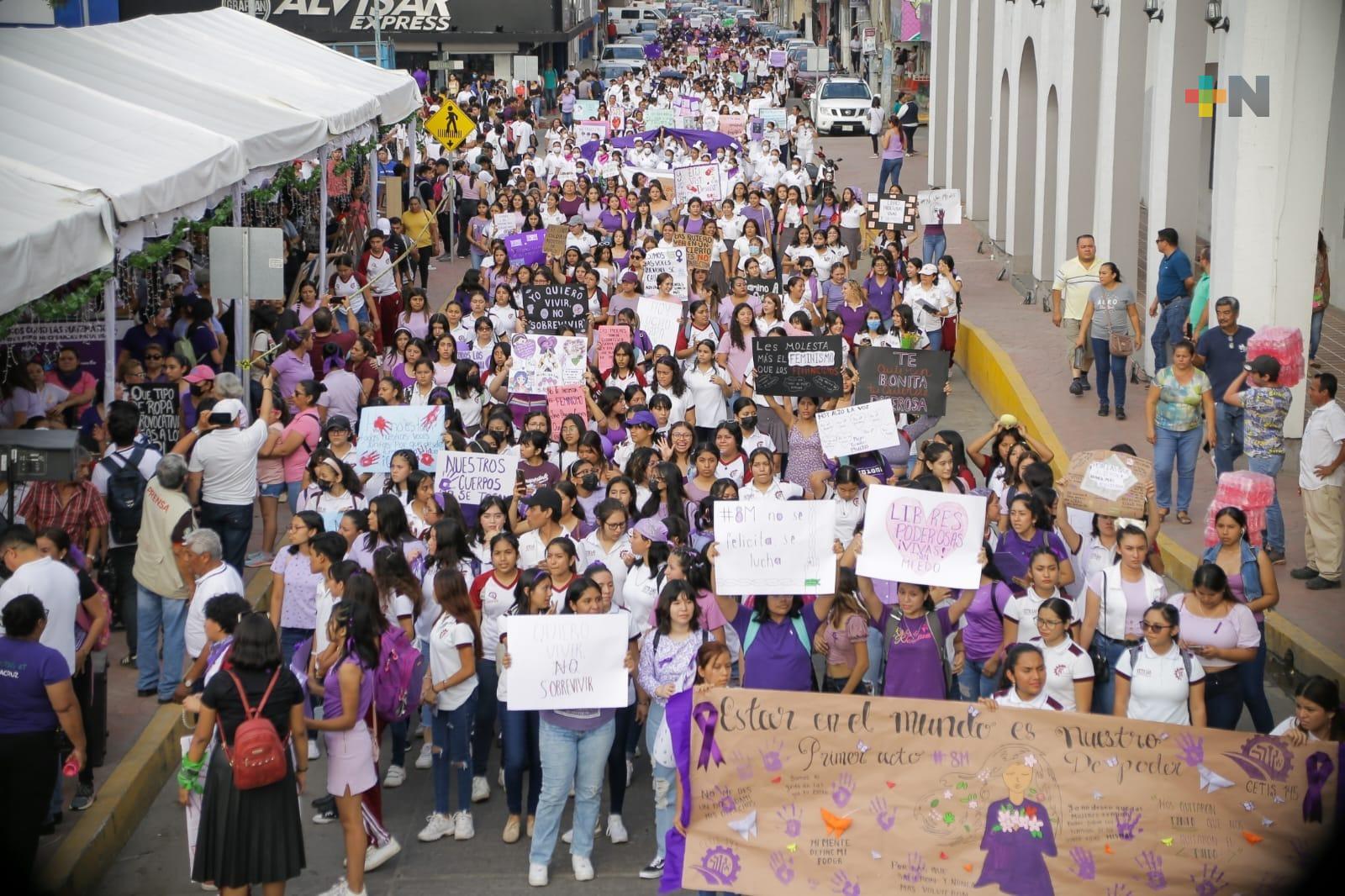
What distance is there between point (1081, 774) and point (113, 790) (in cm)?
524

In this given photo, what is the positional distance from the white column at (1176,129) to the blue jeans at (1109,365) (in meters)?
→ 1.96

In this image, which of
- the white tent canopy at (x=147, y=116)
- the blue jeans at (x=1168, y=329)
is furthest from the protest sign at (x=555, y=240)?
the blue jeans at (x=1168, y=329)

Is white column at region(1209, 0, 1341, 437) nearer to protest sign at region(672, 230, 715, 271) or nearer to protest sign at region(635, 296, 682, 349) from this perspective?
protest sign at region(635, 296, 682, 349)

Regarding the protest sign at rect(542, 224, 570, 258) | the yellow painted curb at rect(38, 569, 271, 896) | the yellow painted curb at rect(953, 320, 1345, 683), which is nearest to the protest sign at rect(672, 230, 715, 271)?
the protest sign at rect(542, 224, 570, 258)

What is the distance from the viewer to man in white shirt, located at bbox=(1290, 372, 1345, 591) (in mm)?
11750

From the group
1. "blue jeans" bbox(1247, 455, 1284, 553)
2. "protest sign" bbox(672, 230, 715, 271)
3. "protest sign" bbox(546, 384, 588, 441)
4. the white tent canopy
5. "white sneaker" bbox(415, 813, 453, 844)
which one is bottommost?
"white sneaker" bbox(415, 813, 453, 844)

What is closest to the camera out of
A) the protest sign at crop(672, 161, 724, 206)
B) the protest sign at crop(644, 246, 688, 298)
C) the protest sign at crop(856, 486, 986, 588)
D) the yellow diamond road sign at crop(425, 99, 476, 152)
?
the protest sign at crop(856, 486, 986, 588)

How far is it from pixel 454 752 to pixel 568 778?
828 millimetres

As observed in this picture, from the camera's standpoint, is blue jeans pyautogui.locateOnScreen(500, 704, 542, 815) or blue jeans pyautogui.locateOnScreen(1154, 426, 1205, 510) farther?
blue jeans pyautogui.locateOnScreen(1154, 426, 1205, 510)

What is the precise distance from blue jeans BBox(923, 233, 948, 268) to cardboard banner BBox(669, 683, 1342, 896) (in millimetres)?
16134

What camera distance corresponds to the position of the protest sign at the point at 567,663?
833 cm

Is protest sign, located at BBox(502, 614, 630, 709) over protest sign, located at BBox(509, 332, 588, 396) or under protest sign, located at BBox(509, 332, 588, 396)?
under

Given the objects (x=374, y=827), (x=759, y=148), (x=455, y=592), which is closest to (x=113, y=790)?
(x=374, y=827)

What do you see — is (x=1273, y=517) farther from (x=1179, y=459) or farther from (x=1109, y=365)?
(x=1109, y=365)
